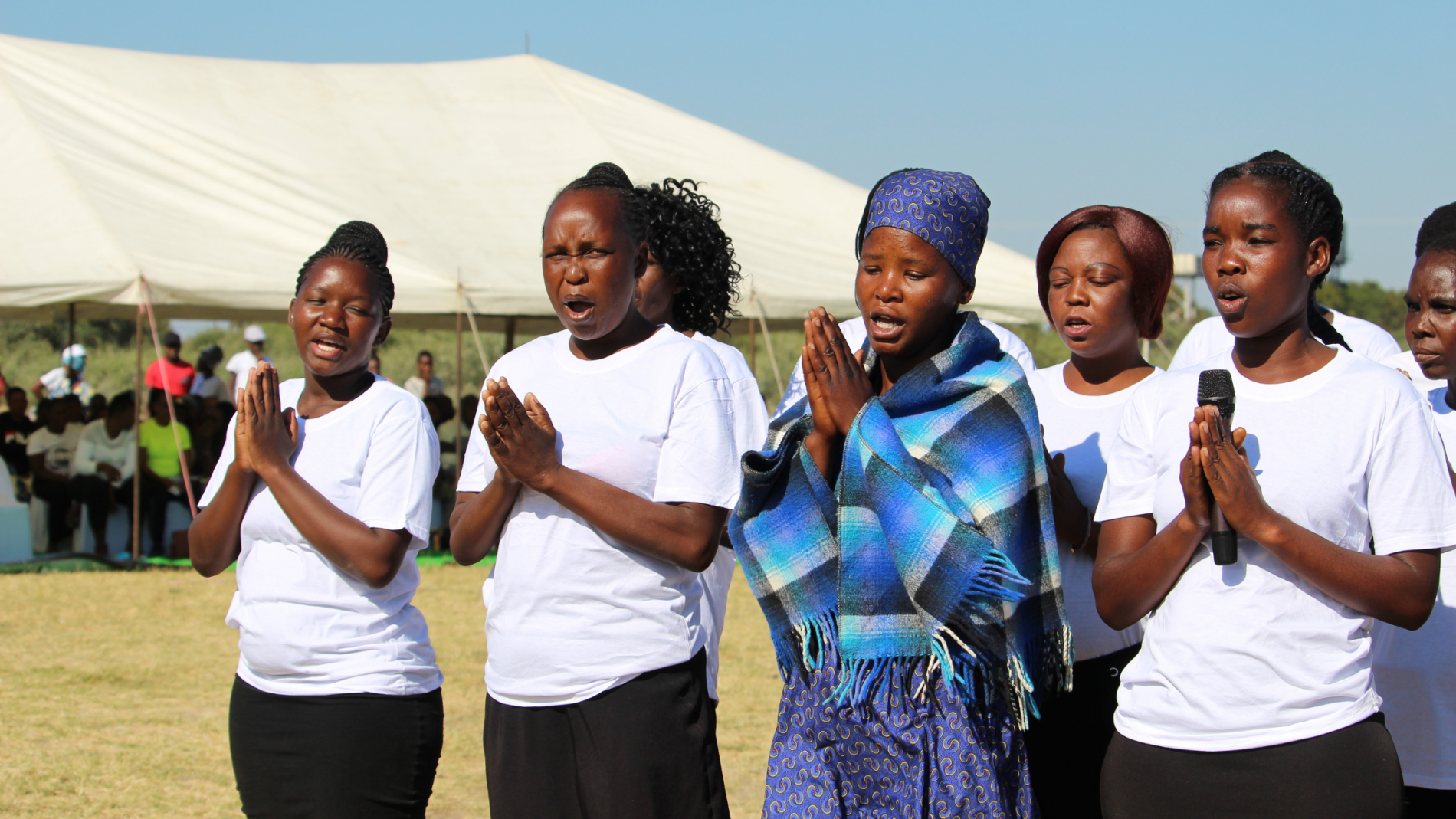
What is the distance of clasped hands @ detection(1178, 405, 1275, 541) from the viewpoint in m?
2.13

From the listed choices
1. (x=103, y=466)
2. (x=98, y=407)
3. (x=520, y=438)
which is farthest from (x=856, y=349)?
(x=98, y=407)

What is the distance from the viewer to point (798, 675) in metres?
2.42

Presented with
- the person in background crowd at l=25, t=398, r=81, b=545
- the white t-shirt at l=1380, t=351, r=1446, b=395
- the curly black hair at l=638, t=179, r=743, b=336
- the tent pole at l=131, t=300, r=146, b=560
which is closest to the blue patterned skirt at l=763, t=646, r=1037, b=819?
the white t-shirt at l=1380, t=351, r=1446, b=395

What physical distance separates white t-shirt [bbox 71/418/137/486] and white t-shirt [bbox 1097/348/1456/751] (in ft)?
35.5

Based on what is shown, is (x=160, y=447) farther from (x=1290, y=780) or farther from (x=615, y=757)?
(x=1290, y=780)

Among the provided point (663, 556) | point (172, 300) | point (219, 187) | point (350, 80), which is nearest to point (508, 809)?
point (663, 556)

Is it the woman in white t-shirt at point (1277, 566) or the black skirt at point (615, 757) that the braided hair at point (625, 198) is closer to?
the black skirt at point (615, 757)

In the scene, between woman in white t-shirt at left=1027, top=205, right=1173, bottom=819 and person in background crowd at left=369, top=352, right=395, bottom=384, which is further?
person in background crowd at left=369, top=352, right=395, bottom=384

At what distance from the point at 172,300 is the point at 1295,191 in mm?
9600

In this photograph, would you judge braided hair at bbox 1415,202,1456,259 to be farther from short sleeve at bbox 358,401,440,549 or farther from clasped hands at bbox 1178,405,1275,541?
short sleeve at bbox 358,401,440,549

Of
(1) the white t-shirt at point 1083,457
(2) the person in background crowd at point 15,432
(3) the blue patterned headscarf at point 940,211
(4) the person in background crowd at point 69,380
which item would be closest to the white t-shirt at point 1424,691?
(1) the white t-shirt at point 1083,457

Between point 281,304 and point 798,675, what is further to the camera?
point 281,304

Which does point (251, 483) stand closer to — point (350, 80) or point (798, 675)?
point (798, 675)

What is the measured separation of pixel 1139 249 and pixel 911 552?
4.10 ft
